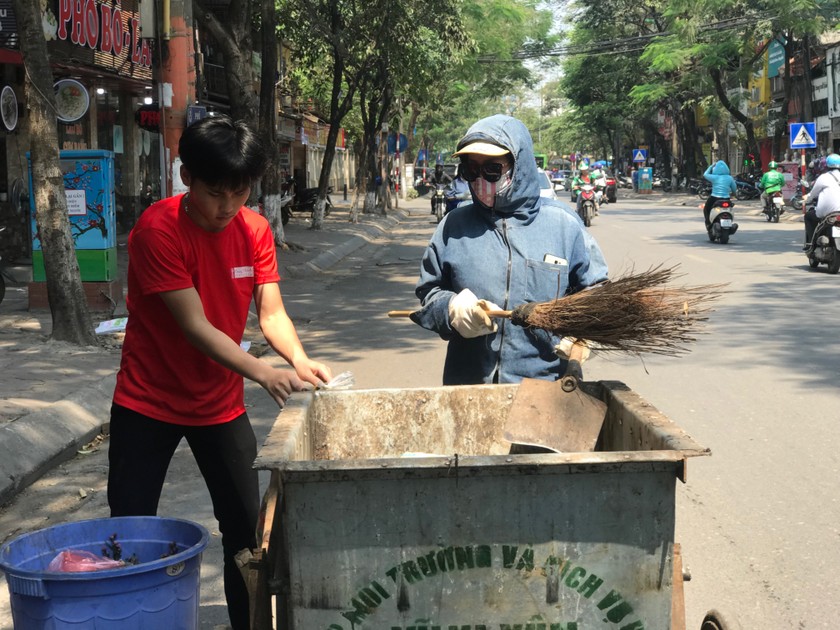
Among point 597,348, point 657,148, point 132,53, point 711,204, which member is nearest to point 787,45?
point 711,204

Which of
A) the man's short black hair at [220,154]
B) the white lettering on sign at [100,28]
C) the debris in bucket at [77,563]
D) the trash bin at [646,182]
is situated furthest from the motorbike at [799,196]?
the debris in bucket at [77,563]

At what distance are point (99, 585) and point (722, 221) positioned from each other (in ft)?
60.5

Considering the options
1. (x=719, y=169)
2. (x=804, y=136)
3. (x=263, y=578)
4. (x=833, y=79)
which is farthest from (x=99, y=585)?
(x=833, y=79)

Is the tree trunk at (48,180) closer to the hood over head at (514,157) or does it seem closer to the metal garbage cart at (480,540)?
the hood over head at (514,157)

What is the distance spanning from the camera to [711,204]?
20000mm

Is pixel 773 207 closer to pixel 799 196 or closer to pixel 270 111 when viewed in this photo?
pixel 799 196

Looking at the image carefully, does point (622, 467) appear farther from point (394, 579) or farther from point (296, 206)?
point (296, 206)

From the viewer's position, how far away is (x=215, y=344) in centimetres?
297

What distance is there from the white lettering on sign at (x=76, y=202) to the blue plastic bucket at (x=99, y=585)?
29.2 feet

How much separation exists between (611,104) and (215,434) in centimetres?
5459

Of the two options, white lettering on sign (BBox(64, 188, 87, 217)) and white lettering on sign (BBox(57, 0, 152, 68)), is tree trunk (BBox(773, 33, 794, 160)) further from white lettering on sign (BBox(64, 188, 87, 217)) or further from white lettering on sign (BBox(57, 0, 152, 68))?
white lettering on sign (BBox(64, 188, 87, 217))

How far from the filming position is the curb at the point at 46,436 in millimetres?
5585

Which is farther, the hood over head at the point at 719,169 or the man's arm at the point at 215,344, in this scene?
the hood over head at the point at 719,169

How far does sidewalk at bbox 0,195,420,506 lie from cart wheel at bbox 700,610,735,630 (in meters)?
3.54
